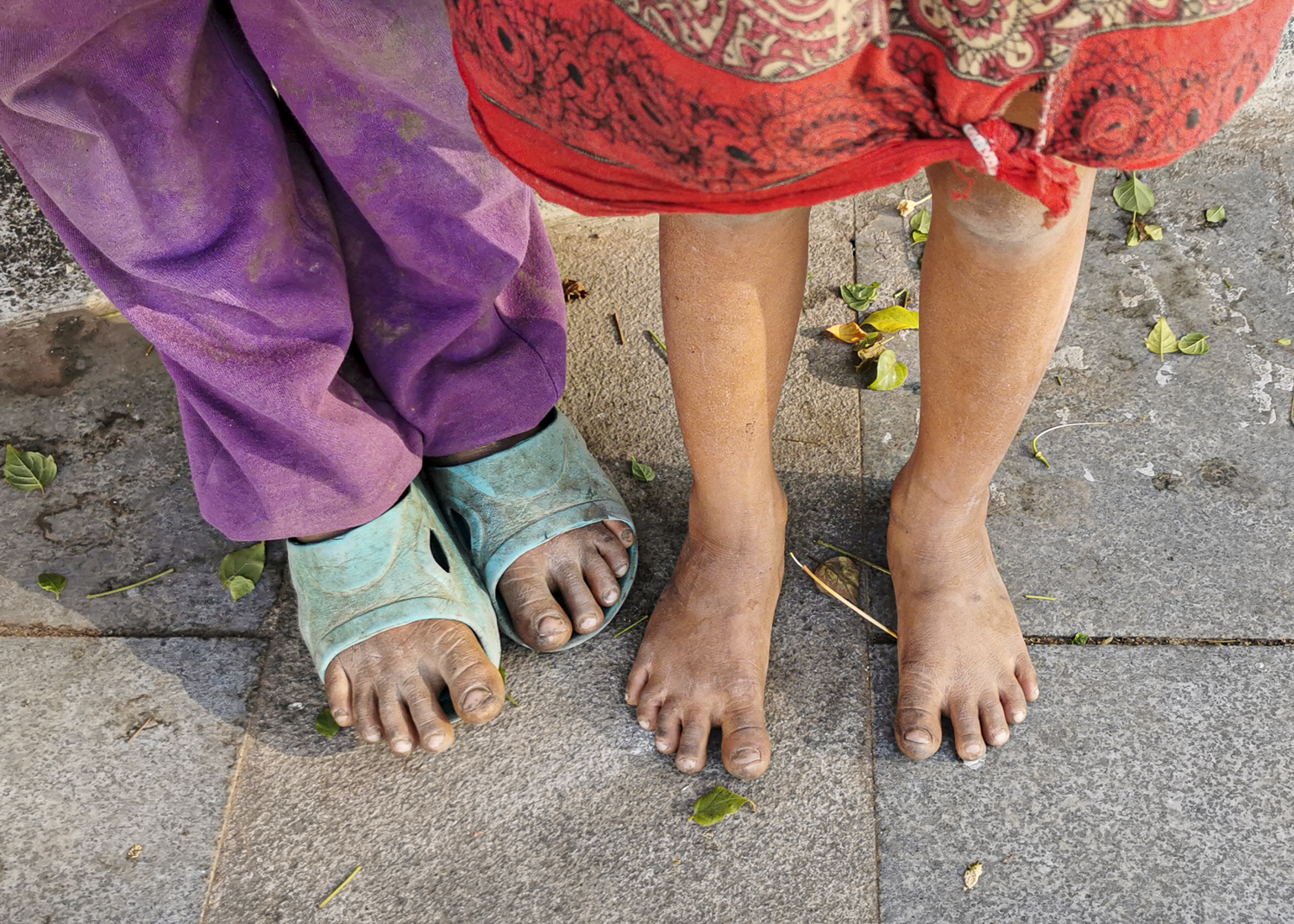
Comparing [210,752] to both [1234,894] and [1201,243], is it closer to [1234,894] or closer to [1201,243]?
[1234,894]

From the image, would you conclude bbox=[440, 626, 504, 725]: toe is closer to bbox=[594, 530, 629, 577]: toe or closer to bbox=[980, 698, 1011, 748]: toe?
bbox=[594, 530, 629, 577]: toe

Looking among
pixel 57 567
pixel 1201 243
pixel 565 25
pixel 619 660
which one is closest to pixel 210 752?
pixel 57 567

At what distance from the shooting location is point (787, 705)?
1594 mm

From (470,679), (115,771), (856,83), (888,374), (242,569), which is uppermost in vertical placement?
(856,83)

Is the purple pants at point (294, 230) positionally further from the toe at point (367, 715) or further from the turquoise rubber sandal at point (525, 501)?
the toe at point (367, 715)

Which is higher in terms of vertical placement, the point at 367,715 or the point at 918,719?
the point at 918,719

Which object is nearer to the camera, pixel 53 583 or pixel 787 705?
pixel 787 705

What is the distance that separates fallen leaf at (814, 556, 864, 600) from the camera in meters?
1.72

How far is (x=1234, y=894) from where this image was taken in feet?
4.47

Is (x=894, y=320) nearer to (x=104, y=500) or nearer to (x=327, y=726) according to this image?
(x=327, y=726)

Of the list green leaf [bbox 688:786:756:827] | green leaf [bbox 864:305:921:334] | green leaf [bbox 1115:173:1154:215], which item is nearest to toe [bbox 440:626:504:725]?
green leaf [bbox 688:786:756:827]

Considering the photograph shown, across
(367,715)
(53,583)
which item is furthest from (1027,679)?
(53,583)

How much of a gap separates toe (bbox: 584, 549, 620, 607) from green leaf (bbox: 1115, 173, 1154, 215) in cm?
145

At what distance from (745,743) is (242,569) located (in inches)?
38.1
